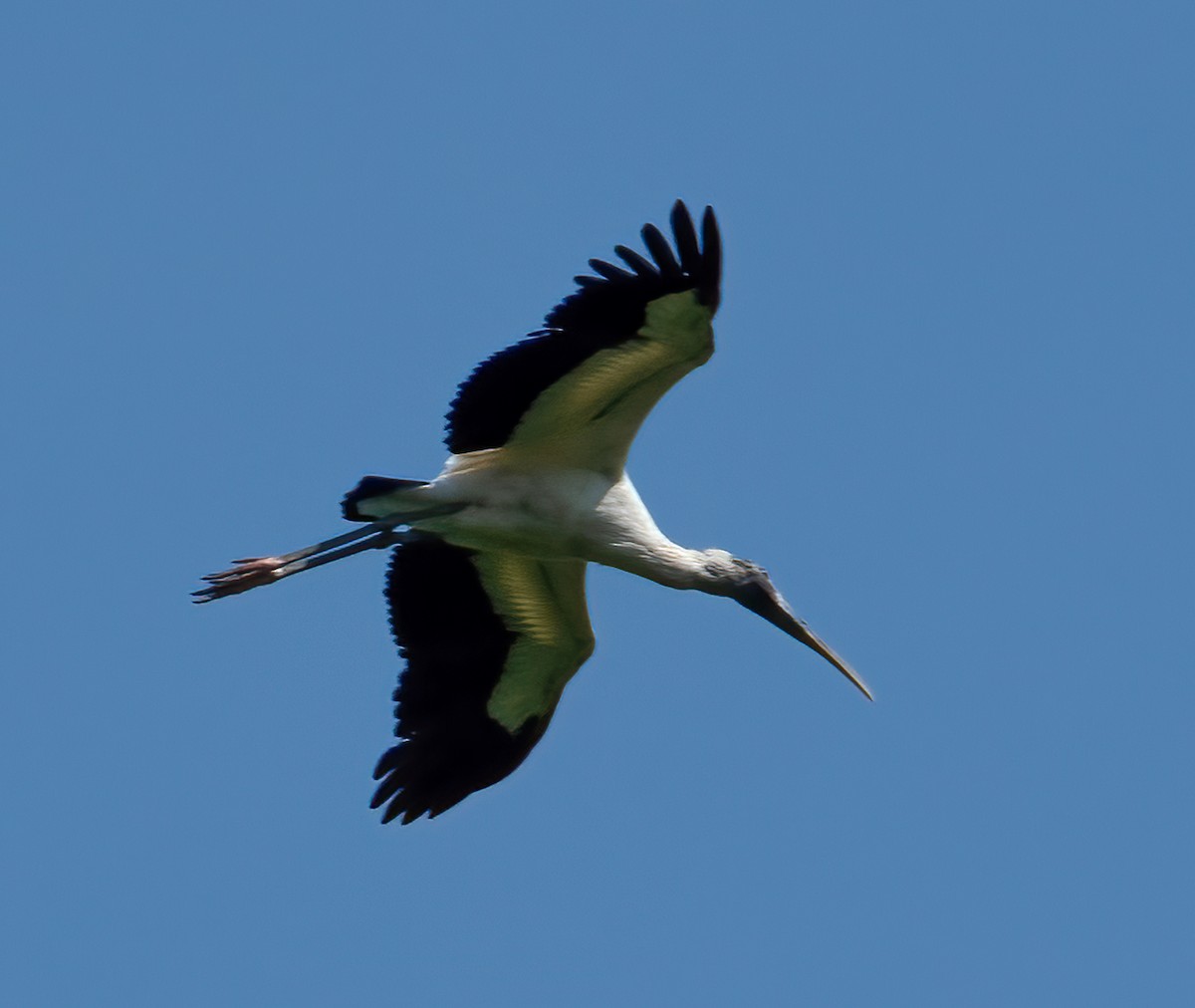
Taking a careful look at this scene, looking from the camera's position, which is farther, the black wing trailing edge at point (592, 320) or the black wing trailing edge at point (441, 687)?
the black wing trailing edge at point (441, 687)

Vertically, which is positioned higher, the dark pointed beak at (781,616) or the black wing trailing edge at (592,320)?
the black wing trailing edge at (592,320)

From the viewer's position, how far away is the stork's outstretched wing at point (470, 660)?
48.4 feet

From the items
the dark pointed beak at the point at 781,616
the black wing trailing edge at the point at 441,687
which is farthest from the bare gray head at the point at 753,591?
the black wing trailing edge at the point at 441,687

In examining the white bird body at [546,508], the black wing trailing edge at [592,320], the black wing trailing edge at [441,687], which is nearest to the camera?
the black wing trailing edge at [592,320]

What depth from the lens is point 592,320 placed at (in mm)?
12906

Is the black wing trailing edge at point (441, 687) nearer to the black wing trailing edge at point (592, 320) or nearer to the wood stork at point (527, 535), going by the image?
the wood stork at point (527, 535)

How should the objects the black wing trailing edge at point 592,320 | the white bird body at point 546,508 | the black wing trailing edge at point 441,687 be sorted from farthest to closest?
the black wing trailing edge at point 441,687
the white bird body at point 546,508
the black wing trailing edge at point 592,320

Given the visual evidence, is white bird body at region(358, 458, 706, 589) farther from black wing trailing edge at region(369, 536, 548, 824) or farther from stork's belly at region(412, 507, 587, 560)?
black wing trailing edge at region(369, 536, 548, 824)

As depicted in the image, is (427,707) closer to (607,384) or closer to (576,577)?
(576,577)

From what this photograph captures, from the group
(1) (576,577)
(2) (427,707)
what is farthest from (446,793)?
(1) (576,577)

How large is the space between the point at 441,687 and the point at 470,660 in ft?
0.84

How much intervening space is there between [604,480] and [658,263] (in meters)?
1.93

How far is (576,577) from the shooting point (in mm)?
14844

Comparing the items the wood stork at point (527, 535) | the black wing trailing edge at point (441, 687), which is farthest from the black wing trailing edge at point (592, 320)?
the black wing trailing edge at point (441, 687)
